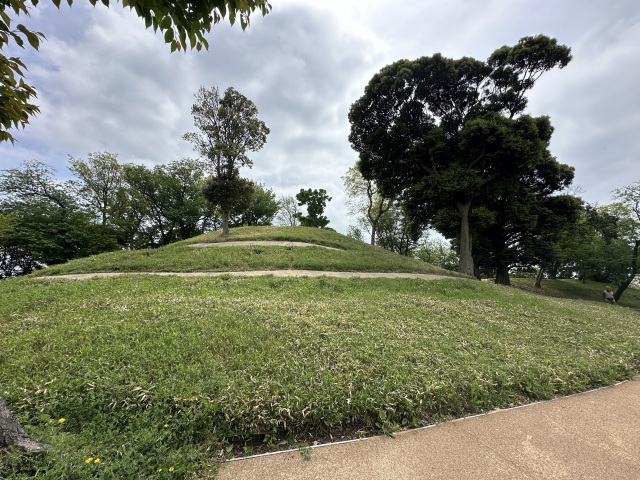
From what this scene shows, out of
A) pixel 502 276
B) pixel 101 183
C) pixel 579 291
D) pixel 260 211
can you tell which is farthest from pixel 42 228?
pixel 579 291

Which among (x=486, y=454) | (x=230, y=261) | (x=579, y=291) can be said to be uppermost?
(x=230, y=261)

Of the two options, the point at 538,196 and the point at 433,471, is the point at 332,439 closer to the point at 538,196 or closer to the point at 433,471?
the point at 433,471

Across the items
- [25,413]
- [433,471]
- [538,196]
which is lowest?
[433,471]

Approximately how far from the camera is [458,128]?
14398 millimetres

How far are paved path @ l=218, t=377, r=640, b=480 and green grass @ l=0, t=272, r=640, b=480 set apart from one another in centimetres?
18

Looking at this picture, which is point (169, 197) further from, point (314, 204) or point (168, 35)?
point (168, 35)

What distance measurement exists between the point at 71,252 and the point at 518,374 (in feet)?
82.0

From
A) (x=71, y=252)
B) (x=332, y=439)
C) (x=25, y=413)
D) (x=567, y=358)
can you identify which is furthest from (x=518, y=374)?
(x=71, y=252)

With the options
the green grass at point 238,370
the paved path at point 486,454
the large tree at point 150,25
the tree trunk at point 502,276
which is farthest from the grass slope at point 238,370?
the tree trunk at point 502,276

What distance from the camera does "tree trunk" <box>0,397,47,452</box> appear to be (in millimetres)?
1514

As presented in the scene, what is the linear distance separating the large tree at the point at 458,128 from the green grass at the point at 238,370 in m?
9.93

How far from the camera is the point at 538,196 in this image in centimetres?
1596

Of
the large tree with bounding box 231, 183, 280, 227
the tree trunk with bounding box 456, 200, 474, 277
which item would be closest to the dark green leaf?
the tree trunk with bounding box 456, 200, 474, 277

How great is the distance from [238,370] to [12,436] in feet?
5.05
